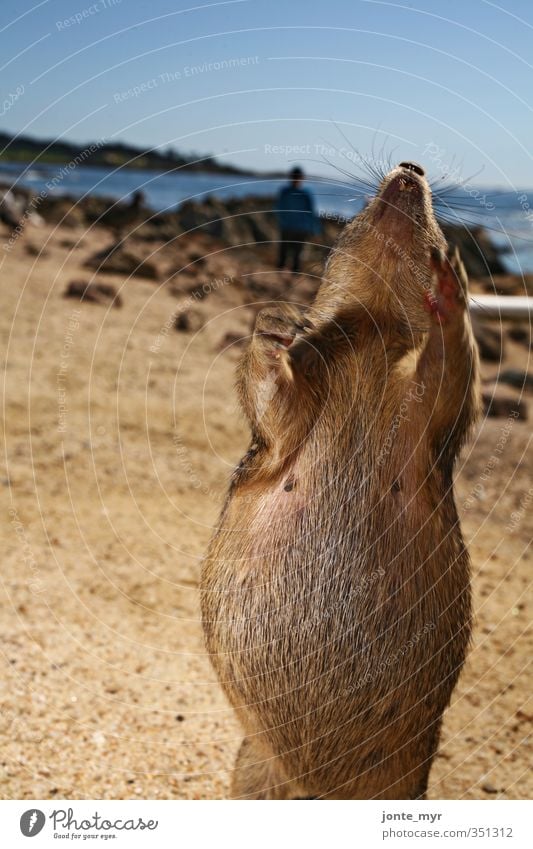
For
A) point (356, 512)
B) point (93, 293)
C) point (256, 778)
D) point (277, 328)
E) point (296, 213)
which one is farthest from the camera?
point (93, 293)

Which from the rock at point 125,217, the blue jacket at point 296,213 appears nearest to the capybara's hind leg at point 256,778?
the blue jacket at point 296,213

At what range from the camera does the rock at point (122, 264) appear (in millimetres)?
13969

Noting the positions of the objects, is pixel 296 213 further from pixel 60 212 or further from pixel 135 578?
pixel 60 212

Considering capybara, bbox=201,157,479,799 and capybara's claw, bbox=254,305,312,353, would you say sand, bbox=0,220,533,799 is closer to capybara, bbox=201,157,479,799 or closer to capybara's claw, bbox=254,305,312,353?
capybara's claw, bbox=254,305,312,353

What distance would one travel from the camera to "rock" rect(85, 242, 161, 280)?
1397 cm

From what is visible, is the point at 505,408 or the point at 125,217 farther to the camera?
the point at 125,217

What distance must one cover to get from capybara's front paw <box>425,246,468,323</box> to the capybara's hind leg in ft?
5.97

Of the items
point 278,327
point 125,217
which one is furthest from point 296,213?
point 125,217

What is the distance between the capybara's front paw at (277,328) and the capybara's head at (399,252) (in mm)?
215

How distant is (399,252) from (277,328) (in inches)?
20.6

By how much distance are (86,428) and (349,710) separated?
5.22 metres

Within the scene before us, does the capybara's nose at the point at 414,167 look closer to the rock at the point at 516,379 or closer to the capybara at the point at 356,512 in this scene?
the capybara at the point at 356,512

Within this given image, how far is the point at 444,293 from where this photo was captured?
3.10 meters

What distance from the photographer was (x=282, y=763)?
3.26 meters
